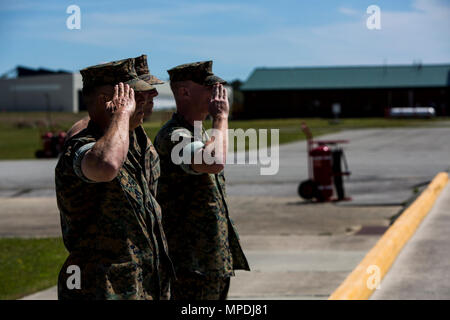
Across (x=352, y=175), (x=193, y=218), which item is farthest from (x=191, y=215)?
(x=352, y=175)

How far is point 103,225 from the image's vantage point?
3.12 m

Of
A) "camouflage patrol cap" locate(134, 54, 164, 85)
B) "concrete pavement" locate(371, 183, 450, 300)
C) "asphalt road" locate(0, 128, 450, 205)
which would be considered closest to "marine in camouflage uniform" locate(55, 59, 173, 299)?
"camouflage patrol cap" locate(134, 54, 164, 85)

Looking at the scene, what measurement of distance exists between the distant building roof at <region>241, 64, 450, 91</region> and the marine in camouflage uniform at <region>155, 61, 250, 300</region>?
284 feet

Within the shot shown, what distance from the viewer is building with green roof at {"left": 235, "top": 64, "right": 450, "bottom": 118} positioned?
8812 centimetres

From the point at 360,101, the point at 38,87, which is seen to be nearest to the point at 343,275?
the point at 360,101

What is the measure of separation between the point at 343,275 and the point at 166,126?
14.6 feet

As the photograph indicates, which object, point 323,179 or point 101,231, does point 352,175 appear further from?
point 101,231

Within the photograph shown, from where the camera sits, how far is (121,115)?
3.01 meters

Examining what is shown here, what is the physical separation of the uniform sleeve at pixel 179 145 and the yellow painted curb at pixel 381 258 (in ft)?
8.71

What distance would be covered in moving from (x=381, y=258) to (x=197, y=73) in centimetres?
447

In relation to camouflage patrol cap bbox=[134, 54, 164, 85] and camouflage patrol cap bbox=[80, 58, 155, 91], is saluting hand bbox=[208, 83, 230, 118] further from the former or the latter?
camouflage patrol cap bbox=[80, 58, 155, 91]

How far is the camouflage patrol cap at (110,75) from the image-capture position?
320cm
